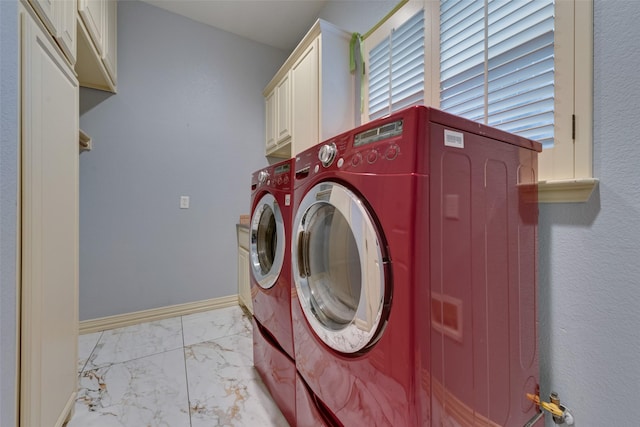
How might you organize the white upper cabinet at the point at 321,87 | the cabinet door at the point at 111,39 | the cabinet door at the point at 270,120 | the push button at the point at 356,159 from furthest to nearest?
the cabinet door at the point at 270,120 → the cabinet door at the point at 111,39 → the white upper cabinet at the point at 321,87 → the push button at the point at 356,159

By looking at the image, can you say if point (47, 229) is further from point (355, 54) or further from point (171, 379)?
point (355, 54)

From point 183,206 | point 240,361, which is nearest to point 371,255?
point 240,361

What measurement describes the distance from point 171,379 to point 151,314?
978 millimetres

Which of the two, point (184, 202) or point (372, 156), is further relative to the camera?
point (184, 202)

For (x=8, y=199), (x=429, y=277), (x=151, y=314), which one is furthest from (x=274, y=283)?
(x=151, y=314)

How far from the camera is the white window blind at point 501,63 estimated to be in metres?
0.90

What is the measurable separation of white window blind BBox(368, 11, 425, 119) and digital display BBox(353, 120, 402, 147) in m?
0.85

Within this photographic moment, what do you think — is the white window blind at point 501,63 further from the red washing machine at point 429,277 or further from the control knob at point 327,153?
the control knob at point 327,153

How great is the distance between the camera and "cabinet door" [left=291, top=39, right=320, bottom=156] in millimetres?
1738

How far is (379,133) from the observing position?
665 millimetres

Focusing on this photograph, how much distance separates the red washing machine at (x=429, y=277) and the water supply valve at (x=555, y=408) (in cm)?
3

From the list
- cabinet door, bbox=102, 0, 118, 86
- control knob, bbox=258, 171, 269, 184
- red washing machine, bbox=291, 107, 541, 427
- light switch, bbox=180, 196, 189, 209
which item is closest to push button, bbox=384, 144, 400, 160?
red washing machine, bbox=291, 107, 541, 427

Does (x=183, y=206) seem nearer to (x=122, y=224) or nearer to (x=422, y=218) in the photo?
(x=122, y=224)

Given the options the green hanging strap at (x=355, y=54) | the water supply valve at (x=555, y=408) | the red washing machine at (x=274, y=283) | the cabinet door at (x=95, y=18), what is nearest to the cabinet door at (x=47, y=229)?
the cabinet door at (x=95, y=18)
